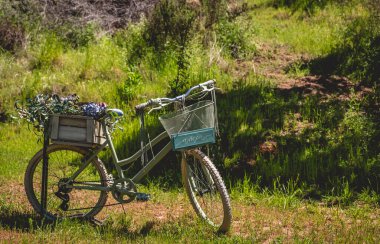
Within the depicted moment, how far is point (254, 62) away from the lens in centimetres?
1132

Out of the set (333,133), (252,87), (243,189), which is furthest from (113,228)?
(252,87)

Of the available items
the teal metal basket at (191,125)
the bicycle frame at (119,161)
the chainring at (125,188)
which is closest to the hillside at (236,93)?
the chainring at (125,188)

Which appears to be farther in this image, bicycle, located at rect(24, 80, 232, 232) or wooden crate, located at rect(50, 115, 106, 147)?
wooden crate, located at rect(50, 115, 106, 147)

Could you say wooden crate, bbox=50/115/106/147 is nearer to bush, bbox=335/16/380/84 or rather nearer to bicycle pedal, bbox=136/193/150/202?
bicycle pedal, bbox=136/193/150/202

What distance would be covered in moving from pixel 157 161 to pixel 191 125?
1.87 ft

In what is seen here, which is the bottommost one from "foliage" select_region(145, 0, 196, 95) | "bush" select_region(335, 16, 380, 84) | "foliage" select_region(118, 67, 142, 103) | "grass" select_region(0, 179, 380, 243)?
"grass" select_region(0, 179, 380, 243)

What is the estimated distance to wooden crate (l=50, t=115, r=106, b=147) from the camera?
219 inches

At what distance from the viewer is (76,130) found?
18.5ft

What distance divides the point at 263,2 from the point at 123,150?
8608 mm

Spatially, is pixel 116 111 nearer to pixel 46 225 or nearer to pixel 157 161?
pixel 157 161

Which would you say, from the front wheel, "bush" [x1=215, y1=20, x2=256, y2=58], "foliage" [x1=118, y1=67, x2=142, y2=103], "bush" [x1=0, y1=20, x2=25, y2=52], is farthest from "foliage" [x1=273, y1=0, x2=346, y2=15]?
the front wheel

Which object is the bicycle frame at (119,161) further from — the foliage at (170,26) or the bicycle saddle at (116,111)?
the foliage at (170,26)

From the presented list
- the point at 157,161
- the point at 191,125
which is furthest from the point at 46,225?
the point at 191,125

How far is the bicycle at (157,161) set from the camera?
16.9 feet
